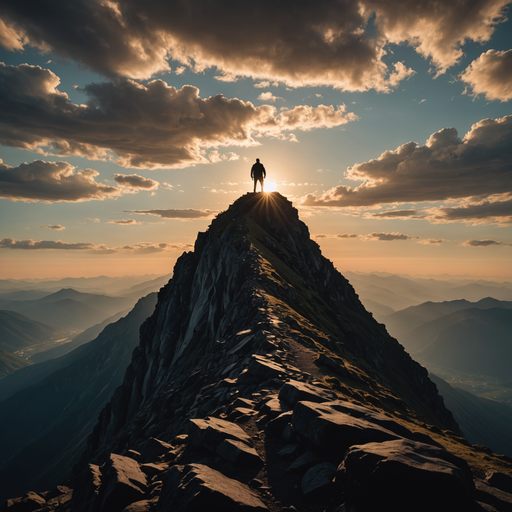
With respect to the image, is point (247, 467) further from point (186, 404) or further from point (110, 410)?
point (110, 410)

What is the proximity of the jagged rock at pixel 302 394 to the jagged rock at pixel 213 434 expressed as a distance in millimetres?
3173

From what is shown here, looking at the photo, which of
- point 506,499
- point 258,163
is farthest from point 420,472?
point 258,163

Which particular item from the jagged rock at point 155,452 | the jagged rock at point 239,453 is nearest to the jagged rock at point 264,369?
the jagged rock at point 155,452

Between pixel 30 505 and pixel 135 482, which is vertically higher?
pixel 135 482

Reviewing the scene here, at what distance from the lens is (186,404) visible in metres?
26.8

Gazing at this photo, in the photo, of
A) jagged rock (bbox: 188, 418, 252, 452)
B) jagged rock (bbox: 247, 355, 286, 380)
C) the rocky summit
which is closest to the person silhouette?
the rocky summit

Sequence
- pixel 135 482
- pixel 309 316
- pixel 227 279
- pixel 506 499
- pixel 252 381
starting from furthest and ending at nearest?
pixel 227 279 → pixel 309 316 → pixel 252 381 → pixel 135 482 → pixel 506 499

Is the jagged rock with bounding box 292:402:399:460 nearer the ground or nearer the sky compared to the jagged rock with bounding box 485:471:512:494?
nearer the sky

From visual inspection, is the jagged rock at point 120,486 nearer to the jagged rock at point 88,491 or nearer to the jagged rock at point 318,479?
the jagged rock at point 88,491

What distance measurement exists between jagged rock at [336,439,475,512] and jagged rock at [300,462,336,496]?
3.85 ft

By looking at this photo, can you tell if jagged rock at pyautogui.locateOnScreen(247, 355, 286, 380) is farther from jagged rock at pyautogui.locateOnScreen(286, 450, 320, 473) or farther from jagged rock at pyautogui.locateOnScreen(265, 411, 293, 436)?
jagged rock at pyautogui.locateOnScreen(286, 450, 320, 473)

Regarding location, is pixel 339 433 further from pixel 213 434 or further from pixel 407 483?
pixel 213 434

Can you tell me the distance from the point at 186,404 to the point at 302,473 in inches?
682

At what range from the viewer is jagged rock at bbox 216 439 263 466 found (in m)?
13.1
